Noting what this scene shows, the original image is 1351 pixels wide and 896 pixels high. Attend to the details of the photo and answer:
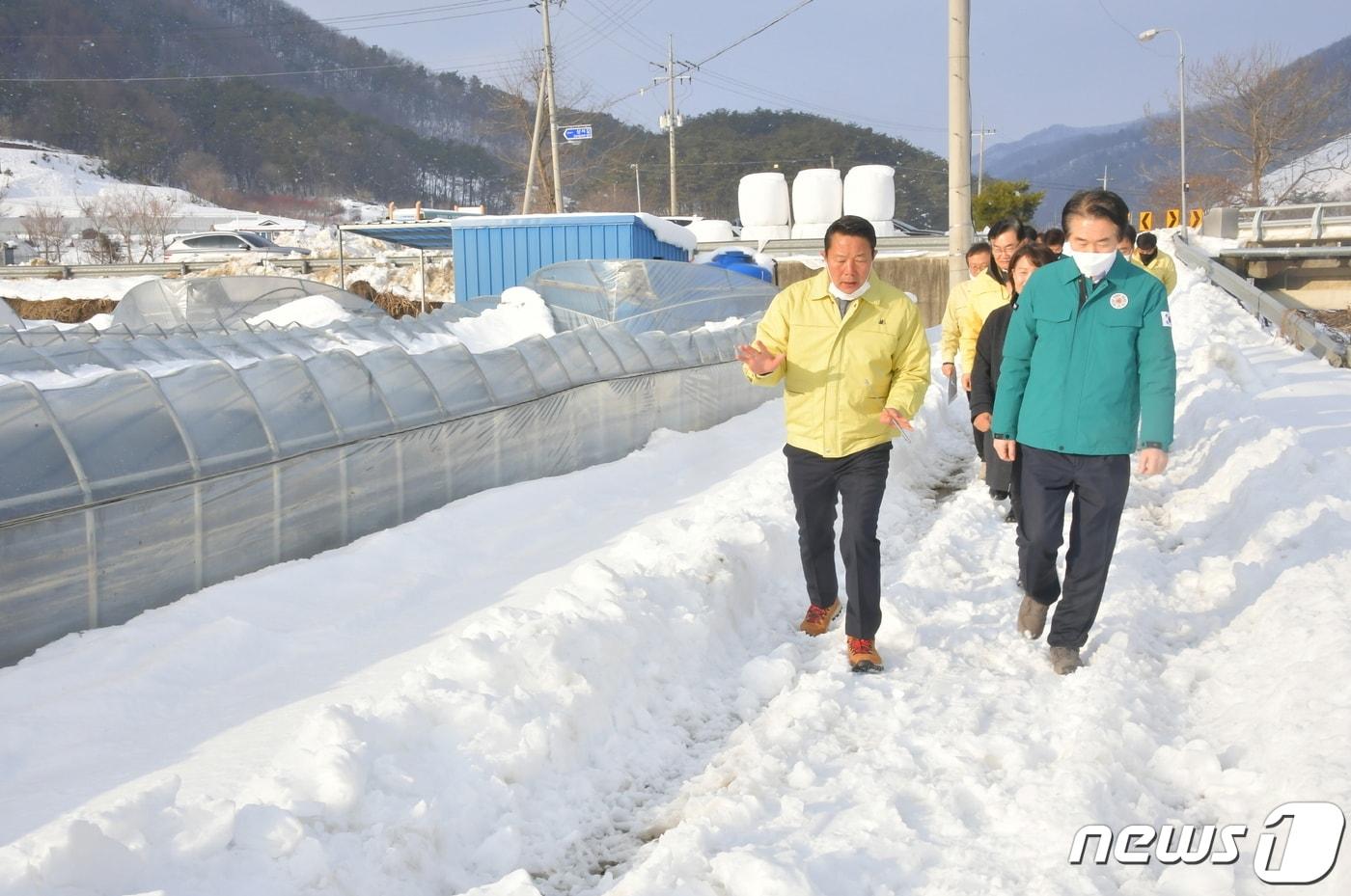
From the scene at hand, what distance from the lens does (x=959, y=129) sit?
1330 cm

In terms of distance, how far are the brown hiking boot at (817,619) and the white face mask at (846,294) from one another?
1.48 metres

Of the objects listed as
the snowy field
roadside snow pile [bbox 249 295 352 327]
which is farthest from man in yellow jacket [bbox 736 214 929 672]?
roadside snow pile [bbox 249 295 352 327]

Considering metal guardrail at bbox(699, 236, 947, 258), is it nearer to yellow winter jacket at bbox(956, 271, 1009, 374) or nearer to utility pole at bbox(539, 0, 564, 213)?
utility pole at bbox(539, 0, 564, 213)

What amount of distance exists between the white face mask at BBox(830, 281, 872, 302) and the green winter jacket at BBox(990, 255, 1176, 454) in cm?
74

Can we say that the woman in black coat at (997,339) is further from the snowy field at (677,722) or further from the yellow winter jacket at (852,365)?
the yellow winter jacket at (852,365)

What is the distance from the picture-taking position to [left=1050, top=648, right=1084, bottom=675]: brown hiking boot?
15.0ft

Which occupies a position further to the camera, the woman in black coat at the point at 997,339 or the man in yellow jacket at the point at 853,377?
the woman in black coat at the point at 997,339

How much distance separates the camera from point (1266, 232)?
103ft

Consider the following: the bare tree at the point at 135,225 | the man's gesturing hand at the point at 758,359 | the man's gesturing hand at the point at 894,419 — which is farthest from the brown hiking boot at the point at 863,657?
the bare tree at the point at 135,225

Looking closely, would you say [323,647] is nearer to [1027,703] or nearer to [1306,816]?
[1027,703]

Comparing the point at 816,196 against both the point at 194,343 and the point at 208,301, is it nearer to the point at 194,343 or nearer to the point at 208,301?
the point at 208,301

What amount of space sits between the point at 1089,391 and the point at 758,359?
1327mm

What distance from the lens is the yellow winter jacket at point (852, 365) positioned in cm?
470

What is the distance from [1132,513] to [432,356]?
16.5 feet
